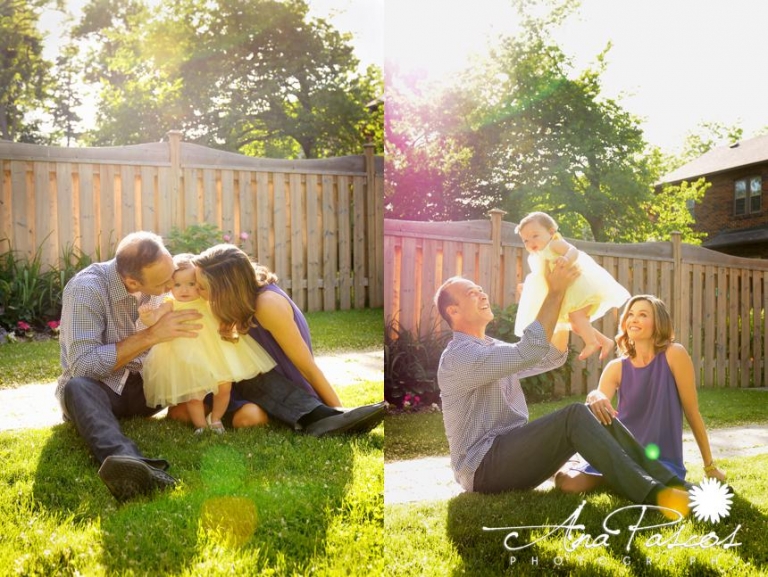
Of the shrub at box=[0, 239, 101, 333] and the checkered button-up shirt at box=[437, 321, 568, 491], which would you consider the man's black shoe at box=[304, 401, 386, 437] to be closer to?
the checkered button-up shirt at box=[437, 321, 568, 491]

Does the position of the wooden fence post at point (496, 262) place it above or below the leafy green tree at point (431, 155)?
below

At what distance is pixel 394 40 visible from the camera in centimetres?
223

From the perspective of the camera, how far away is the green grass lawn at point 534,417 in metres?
2.27

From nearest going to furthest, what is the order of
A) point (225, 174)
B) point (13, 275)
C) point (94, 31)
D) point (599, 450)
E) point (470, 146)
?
point (599, 450) → point (470, 146) → point (13, 275) → point (225, 174) → point (94, 31)

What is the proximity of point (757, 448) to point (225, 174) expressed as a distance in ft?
16.2

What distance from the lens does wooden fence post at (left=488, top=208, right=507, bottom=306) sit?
2318mm

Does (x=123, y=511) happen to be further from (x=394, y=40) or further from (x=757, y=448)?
(x=757, y=448)

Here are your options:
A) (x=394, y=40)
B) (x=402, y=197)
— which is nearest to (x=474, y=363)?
(x=402, y=197)

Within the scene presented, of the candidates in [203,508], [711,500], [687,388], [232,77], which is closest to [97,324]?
[203,508]

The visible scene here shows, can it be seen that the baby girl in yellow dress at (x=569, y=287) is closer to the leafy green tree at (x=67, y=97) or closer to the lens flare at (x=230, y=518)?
the lens flare at (x=230, y=518)

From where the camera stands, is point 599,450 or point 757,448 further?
point 757,448

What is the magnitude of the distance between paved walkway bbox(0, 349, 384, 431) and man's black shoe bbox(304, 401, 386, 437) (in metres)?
1.13

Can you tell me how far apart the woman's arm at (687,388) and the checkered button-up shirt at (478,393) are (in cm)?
41

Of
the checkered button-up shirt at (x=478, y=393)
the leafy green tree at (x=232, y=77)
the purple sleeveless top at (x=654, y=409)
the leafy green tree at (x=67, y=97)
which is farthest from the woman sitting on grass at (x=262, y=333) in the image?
the leafy green tree at (x=67, y=97)
